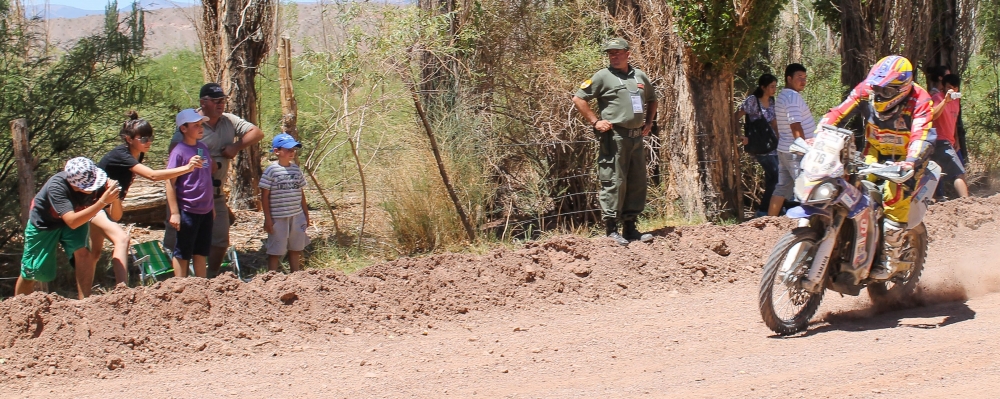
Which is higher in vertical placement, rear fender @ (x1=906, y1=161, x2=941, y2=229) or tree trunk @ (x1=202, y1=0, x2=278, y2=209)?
tree trunk @ (x1=202, y1=0, x2=278, y2=209)

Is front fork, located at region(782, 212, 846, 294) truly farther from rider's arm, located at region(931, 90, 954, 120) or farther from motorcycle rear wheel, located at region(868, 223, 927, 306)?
rider's arm, located at region(931, 90, 954, 120)

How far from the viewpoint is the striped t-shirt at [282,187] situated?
8.20 meters

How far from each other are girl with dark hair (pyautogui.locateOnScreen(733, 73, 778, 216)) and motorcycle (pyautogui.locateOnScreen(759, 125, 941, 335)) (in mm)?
3875

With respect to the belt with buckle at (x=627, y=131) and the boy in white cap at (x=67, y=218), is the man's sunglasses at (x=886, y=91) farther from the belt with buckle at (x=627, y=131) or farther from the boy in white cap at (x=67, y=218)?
the boy in white cap at (x=67, y=218)

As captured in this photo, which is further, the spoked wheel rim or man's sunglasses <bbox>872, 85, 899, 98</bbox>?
man's sunglasses <bbox>872, 85, 899, 98</bbox>

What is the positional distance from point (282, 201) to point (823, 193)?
15.2 ft

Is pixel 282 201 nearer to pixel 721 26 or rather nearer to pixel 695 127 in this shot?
pixel 695 127

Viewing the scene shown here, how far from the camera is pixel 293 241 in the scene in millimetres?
8414

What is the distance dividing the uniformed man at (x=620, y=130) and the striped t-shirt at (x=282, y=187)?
2729mm

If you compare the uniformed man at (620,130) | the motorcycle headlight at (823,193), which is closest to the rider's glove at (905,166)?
the motorcycle headlight at (823,193)

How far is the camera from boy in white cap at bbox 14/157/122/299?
23.5 ft

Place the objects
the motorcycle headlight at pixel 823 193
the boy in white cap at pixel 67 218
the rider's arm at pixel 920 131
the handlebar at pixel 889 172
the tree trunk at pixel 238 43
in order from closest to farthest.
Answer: the motorcycle headlight at pixel 823 193 → the handlebar at pixel 889 172 → the rider's arm at pixel 920 131 → the boy in white cap at pixel 67 218 → the tree trunk at pixel 238 43

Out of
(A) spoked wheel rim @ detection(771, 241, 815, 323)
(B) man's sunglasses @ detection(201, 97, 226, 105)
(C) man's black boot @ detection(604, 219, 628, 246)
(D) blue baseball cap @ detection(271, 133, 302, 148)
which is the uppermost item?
(B) man's sunglasses @ detection(201, 97, 226, 105)

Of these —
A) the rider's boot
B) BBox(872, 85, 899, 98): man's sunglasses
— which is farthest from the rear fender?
BBox(872, 85, 899, 98): man's sunglasses
